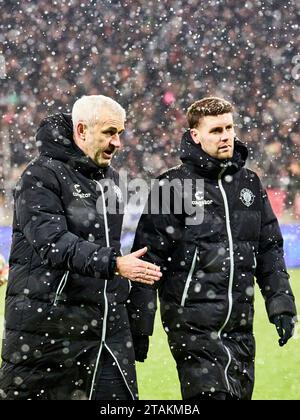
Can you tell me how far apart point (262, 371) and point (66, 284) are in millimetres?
3416

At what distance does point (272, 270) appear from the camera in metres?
3.38

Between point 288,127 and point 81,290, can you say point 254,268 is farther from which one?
point 288,127

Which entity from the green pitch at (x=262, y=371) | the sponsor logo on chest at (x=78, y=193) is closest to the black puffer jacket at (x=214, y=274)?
the sponsor logo on chest at (x=78, y=193)

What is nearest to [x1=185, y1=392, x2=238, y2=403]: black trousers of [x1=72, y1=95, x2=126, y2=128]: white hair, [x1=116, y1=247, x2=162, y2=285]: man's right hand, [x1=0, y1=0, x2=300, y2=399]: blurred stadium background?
[x1=116, y1=247, x2=162, y2=285]: man's right hand

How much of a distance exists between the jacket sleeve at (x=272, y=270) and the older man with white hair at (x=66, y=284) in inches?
23.8

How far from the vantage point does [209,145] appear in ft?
10.9

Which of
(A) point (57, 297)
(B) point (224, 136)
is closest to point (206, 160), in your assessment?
(B) point (224, 136)

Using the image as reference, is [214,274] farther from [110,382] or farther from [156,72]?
[156,72]

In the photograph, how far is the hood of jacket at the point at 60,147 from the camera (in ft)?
10.1

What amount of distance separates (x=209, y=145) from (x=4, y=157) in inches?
469

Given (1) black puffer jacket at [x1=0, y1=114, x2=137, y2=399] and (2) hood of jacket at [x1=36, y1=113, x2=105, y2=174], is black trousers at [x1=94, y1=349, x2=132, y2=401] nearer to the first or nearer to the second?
(1) black puffer jacket at [x1=0, y1=114, x2=137, y2=399]

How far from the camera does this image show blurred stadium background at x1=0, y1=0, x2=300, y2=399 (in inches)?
583

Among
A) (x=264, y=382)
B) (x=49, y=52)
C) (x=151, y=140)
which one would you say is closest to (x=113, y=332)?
(x=264, y=382)
